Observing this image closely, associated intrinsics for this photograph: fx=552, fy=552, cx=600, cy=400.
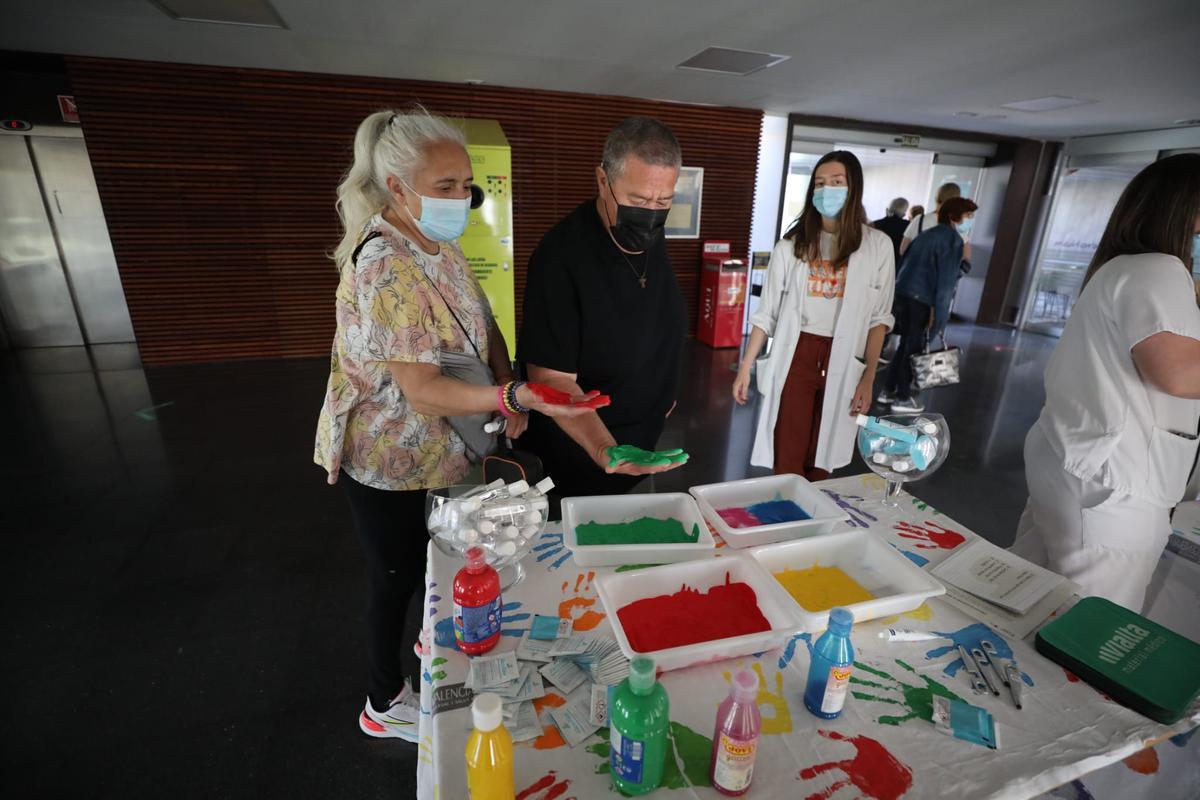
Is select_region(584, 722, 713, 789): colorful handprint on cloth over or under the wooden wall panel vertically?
under

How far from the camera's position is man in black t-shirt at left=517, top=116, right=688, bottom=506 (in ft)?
4.69

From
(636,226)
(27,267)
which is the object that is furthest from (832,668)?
(27,267)

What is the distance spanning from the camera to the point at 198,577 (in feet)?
8.03

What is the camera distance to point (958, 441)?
4.01m

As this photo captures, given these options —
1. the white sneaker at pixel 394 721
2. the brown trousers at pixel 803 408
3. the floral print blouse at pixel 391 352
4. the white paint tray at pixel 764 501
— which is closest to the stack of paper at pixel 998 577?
the white paint tray at pixel 764 501

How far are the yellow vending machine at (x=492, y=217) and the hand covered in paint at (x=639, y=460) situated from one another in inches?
140

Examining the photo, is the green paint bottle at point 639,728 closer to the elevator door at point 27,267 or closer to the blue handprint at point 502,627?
the blue handprint at point 502,627

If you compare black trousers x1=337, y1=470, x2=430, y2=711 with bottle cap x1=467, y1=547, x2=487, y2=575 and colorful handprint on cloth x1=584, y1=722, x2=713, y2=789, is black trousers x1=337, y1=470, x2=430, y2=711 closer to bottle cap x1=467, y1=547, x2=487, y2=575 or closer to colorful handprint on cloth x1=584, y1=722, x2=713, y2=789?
bottle cap x1=467, y1=547, x2=487, y2=575

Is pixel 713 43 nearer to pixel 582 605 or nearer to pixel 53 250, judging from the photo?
pixel 582 605

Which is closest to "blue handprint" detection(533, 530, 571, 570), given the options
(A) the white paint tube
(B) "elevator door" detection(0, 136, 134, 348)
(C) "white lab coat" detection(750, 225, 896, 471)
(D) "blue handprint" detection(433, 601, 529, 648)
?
(D) "blue handprint" detection(433, 601, 529, 648)

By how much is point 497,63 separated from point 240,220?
2930mm

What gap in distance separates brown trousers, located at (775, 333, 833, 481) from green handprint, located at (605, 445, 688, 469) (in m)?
1.26

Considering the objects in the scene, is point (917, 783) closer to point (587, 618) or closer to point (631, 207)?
point (587, 618)

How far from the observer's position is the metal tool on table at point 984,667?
99 cm
